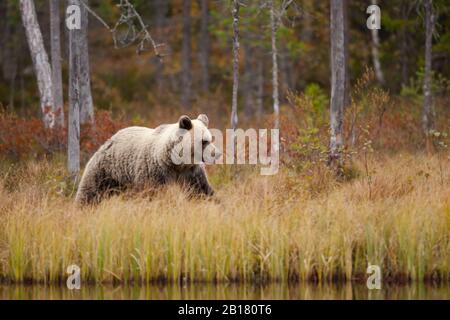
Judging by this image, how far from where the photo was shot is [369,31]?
89.9 ft

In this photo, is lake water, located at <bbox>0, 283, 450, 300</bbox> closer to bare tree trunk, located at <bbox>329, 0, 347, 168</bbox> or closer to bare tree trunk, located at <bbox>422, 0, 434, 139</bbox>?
bare tree trunk, located at <bbox>329, 0, 347, 168</bbox>

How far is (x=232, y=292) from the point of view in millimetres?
7988

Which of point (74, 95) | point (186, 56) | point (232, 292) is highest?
point (186, 56)

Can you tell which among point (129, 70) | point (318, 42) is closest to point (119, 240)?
point (318, 42)

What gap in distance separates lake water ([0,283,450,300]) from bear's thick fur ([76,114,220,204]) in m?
2.23

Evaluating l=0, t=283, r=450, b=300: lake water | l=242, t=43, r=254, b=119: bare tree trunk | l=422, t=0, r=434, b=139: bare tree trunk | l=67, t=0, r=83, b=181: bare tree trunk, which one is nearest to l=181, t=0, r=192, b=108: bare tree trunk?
l=242, t=43, r=254, b=119: bare tree trunk

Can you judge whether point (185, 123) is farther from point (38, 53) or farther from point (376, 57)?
point (376, 57)

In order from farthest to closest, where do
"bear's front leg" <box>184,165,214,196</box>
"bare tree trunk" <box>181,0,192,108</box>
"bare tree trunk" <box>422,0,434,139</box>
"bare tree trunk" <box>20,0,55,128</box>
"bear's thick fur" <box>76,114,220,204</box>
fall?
"bare tree trunk" <box>181,0,192,108</box>, "bare tree trunk" <box>20,0,55,128</box>, "bare tree trunk" <box>422,0,434,139</box>, "bear's front leg" <box>184,165,214,196</box>, "bear's thick fur" <box>76,114,220,204</box>

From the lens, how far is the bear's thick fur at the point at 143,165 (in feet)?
33.5

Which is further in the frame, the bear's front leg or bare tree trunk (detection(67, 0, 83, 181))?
bare tree trunk (detection(67, 0, 83, 181))

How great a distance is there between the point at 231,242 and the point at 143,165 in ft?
8.34

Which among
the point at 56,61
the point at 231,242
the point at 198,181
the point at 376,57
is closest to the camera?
the point at 231,242

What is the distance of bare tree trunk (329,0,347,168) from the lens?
1177 centimetres

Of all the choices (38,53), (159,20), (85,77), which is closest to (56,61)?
(85,77)
